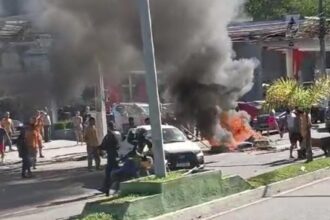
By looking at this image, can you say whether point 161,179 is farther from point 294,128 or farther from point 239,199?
point 294,128

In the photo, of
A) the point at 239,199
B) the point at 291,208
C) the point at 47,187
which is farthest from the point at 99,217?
the point at 47,187

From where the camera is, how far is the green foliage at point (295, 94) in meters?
15.6

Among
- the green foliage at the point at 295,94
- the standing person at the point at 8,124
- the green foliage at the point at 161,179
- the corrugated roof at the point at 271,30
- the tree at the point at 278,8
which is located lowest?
the green foliage at the point at 161,179

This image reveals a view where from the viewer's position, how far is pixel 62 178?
57.3 feet

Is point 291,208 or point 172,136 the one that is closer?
point 291,208

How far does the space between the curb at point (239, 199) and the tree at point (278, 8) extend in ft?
156

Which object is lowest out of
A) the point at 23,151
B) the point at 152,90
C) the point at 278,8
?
the point at 23,151

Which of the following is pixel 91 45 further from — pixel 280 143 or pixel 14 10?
pixel 280 143

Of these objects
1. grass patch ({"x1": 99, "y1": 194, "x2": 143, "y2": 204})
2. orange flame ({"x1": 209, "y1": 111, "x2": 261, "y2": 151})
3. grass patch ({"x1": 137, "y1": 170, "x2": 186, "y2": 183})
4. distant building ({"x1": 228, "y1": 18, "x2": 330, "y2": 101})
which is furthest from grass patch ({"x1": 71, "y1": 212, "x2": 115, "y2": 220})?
distant building ({"x1": 228, "y1": 18, "x2": 330, "y2": 101})

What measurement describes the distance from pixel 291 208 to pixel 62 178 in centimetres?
851

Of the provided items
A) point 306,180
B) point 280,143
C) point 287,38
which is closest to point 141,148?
point 306,180

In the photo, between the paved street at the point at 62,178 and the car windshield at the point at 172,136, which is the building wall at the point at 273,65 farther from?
the car windshield at the point at 172,136

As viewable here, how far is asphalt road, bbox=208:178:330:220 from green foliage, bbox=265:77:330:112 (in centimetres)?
388

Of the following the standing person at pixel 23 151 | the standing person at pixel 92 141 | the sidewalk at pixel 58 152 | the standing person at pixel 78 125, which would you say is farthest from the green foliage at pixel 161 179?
the standing person at pixel 78 125
